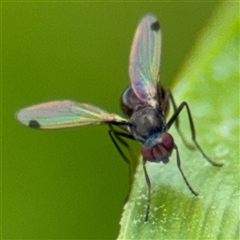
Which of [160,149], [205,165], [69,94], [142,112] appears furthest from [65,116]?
[69,94]

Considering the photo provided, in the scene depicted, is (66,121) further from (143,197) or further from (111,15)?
(111,15)

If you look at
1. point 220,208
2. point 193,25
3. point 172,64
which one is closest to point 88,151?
point 172,64

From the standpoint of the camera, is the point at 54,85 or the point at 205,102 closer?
the point at 205,102

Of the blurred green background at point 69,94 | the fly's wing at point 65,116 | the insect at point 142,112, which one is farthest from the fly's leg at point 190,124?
the blurred green background at point 69,94

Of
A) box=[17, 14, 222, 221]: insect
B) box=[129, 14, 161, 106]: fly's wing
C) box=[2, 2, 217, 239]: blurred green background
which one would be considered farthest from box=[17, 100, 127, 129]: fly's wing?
box=[2, 2, 217, 239]: blurred green background

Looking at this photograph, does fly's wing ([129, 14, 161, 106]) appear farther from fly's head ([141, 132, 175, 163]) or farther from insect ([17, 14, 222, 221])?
fly's head ([141, 132, 175, 163])

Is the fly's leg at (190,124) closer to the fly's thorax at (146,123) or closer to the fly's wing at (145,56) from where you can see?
the fly's thorax at (146,123)
